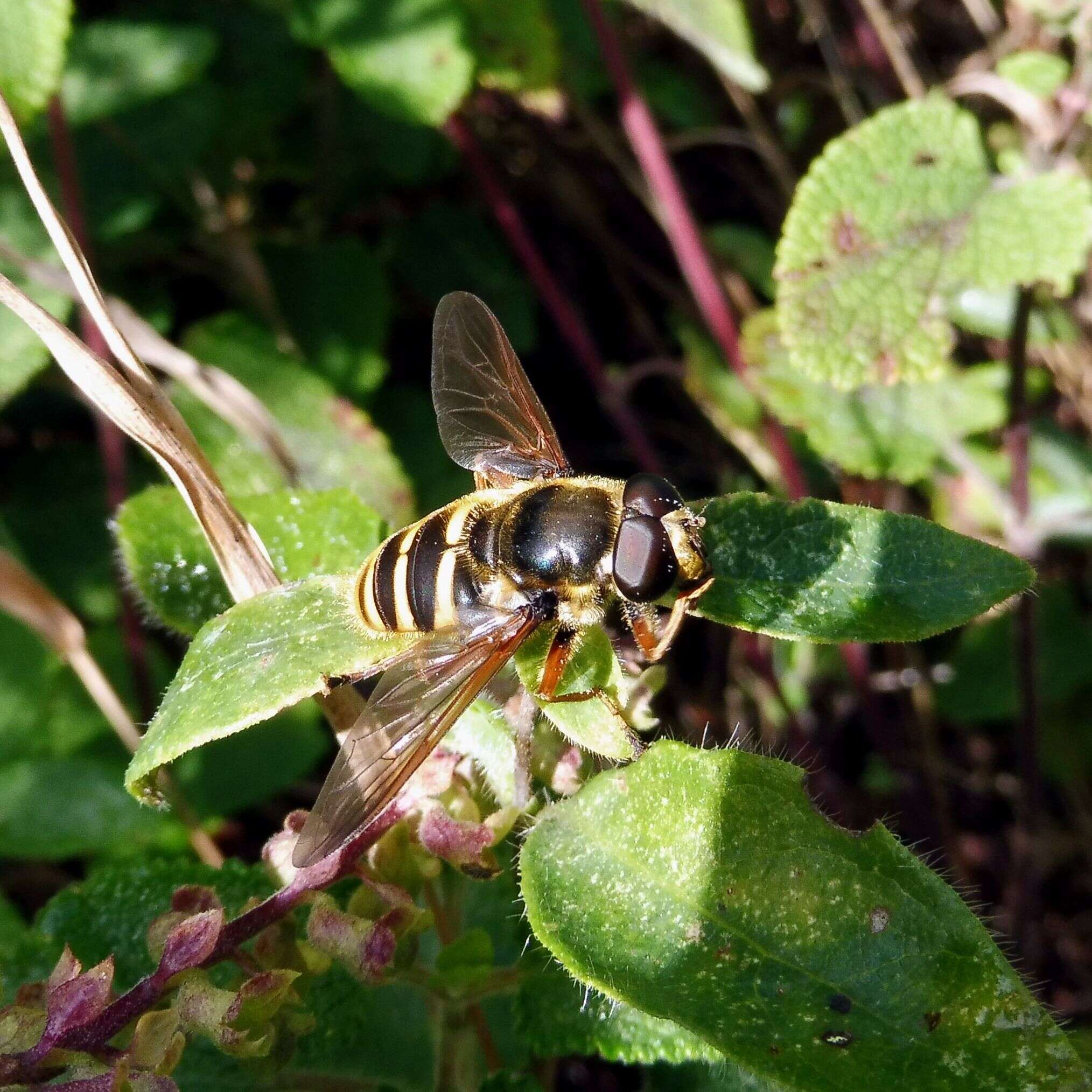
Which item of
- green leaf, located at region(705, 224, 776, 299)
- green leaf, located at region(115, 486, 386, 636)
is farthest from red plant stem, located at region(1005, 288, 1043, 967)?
green leaf, located at region(115, 486, 386, 636)

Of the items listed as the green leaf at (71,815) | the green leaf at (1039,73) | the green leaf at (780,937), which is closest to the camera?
the green leaf at (780,937)

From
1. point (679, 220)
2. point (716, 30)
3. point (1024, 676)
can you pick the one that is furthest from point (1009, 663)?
point (716, 30)

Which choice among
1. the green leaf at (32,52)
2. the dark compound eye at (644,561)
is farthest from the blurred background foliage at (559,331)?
the dark compound eye at (644,561)

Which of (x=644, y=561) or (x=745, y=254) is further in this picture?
(x=745, y=254)

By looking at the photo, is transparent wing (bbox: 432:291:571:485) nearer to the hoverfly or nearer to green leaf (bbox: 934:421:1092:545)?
the hoverfly

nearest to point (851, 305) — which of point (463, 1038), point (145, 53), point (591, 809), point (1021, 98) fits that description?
point (1021, 98)

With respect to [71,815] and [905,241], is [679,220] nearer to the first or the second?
[905,241]

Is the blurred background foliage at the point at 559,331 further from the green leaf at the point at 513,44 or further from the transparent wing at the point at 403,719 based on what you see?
the transparent wing at the point at 403,719
